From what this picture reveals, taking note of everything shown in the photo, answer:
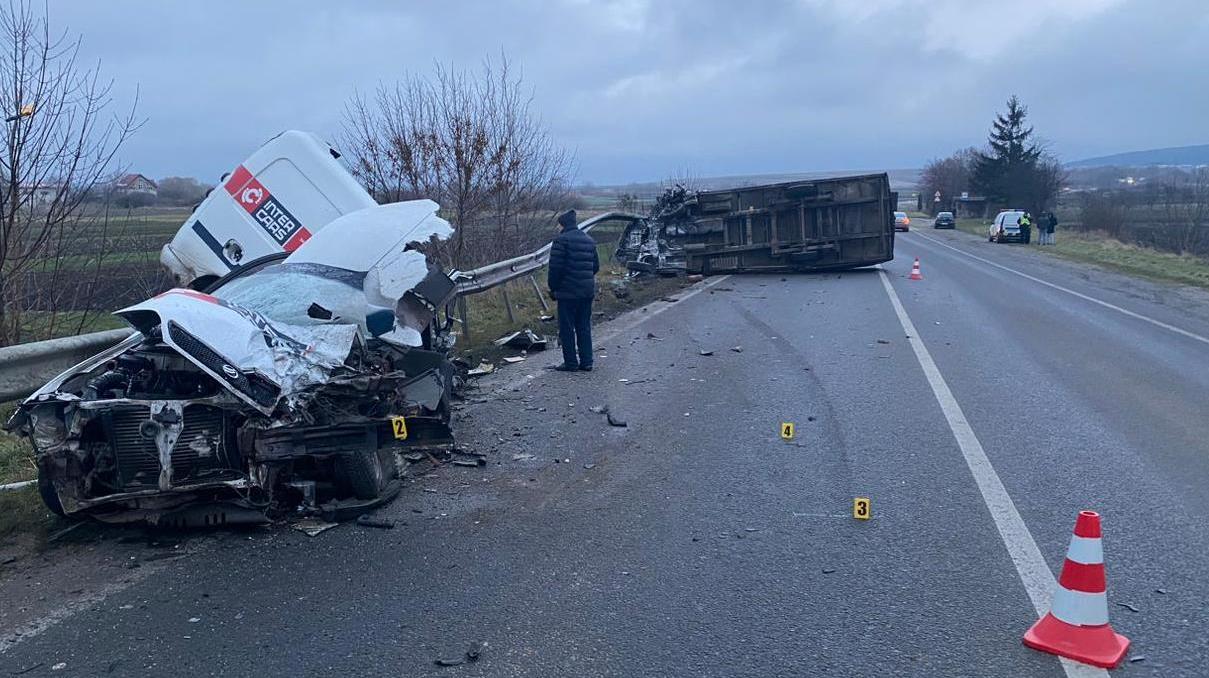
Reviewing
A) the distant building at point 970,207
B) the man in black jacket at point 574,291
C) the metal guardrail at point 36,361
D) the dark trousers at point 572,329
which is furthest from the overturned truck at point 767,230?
the distant building at point 970,207

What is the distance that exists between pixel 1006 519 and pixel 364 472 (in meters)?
3.61

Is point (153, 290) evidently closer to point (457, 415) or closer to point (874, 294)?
point (457, 415)

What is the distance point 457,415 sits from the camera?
795 cm

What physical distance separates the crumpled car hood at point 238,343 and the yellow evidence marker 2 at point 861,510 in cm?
302

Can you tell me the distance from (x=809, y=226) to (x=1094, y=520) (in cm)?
1904

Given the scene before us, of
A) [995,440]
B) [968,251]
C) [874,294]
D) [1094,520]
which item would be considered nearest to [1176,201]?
[968,251]

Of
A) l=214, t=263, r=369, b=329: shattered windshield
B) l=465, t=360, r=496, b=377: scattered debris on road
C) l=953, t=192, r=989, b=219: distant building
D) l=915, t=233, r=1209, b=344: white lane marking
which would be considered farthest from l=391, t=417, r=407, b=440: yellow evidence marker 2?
l=953, t=192, r=989, b=219: distant building

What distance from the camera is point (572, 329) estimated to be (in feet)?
33.7

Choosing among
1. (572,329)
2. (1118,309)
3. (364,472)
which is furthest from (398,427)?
(1118,309)

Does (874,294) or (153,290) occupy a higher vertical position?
(153,290)

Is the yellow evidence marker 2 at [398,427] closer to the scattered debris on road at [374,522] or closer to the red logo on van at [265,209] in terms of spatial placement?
the scattered debris on road at [374,522]

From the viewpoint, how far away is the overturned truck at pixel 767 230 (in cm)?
2230

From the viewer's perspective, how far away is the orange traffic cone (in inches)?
151

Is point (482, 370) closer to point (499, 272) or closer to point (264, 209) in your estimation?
point (264, 209)
